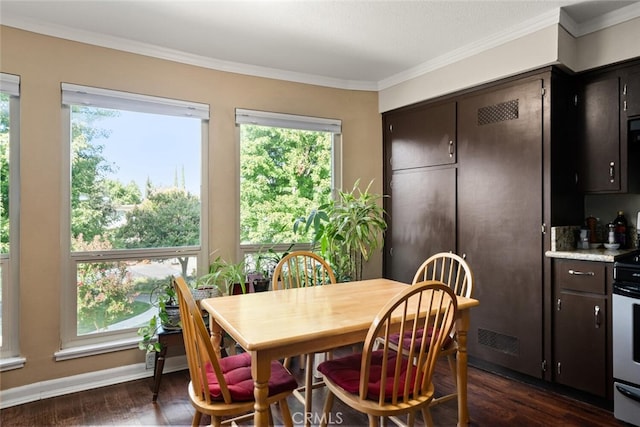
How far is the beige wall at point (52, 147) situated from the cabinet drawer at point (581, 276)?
255 cm

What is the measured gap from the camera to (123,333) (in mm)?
2932

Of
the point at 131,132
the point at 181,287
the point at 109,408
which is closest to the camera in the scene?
the point at 181,287

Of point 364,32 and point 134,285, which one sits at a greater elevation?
point 364,32

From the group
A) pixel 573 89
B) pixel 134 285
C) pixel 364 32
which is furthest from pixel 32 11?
pixel 573 89

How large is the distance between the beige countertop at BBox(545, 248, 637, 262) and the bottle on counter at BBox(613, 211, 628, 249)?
157 millimetres

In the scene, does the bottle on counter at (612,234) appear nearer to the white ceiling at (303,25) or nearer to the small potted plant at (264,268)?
the white ceiling at (303,25)

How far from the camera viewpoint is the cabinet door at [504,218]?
2723 millimetres

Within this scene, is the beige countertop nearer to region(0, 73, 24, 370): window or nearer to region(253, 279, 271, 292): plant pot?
region(253, 279, 271, 292): plant pot

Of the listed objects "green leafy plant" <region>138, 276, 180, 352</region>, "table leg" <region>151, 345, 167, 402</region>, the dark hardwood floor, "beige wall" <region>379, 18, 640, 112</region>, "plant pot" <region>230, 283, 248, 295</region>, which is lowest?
the dark hardwood floor

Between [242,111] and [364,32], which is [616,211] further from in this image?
[242,111]

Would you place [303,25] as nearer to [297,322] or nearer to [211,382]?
[297,322]

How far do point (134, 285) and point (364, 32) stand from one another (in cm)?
257

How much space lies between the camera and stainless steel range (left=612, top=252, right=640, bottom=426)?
2.21 meters

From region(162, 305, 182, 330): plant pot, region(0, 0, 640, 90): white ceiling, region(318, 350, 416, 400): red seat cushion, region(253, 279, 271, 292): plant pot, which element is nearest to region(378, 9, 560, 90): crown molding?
region(0, 0, 640, 90): white ceiling
